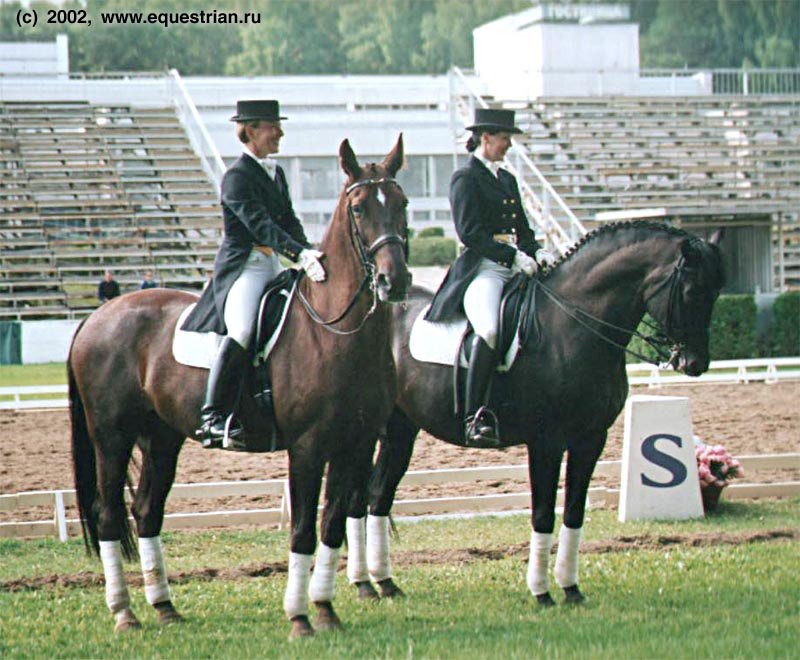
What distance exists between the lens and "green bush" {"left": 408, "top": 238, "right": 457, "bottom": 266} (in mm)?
38344

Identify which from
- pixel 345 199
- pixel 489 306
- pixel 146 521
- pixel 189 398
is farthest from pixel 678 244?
pixel 146 521

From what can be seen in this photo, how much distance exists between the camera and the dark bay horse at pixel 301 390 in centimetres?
688

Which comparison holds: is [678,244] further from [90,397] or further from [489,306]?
[90,397]

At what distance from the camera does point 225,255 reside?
296 inches

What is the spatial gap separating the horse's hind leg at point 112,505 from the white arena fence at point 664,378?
11319mm

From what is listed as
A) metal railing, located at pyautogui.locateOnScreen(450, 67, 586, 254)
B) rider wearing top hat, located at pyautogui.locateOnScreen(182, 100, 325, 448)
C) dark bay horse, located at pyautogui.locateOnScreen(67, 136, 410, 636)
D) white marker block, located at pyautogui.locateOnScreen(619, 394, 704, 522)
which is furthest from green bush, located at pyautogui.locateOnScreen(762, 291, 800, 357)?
rider wearing top hat, located at pyautogui.locateOnScreen(182, 100, 325, 448)

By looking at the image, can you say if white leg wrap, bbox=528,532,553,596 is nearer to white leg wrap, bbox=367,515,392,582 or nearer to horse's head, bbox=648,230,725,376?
white leg wrap, bbox=367,515,392,582

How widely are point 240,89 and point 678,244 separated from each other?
37.1 metres

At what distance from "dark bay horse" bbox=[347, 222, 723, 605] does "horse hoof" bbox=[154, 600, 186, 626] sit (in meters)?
1.17

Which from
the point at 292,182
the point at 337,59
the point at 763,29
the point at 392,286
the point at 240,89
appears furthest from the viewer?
the point at 337,59

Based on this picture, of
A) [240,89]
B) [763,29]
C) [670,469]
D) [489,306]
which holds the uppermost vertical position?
Result: [763,29]

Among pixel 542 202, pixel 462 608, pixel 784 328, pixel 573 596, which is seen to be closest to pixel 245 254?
pixel 462 608

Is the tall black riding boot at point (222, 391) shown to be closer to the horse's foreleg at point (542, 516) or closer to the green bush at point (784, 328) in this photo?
the horse's foreleg at point (542, 516)

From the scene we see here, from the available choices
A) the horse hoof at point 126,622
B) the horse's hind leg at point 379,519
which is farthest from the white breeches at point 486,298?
the horse hoof at point 126,622
